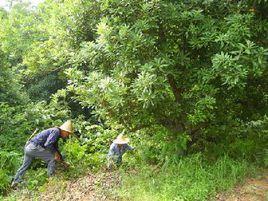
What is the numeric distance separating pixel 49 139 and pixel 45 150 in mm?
351

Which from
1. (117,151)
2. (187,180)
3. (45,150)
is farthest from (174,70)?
(45,150)

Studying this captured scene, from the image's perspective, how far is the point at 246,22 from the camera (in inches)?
251

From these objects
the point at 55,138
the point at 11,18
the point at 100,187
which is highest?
the point at 11,18

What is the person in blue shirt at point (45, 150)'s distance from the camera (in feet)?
27.7

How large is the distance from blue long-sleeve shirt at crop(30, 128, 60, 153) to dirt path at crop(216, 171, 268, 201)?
3.70 meters

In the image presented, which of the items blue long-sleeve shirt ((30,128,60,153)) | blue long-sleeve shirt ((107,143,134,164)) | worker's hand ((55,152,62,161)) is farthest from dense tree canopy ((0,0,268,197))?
blue long-sleeve shirt ((30,128,60,153))

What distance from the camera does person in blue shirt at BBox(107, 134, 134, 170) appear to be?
8406 millimetres

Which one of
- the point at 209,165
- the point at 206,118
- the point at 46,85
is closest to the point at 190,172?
the point at 209,165

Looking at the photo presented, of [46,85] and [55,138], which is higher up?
[46,85]

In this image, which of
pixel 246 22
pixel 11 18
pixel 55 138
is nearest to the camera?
pixel 246 22

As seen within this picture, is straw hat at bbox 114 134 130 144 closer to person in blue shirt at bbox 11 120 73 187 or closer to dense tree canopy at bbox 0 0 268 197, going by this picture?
dense tree canopy at bbox 0 0 268 197

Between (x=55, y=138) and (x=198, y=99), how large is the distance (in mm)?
3196

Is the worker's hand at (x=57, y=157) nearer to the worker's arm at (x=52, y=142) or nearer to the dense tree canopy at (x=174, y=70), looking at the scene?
the worker's arm at (x=52, y=142)

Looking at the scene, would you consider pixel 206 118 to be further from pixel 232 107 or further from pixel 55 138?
pixel 55 138
